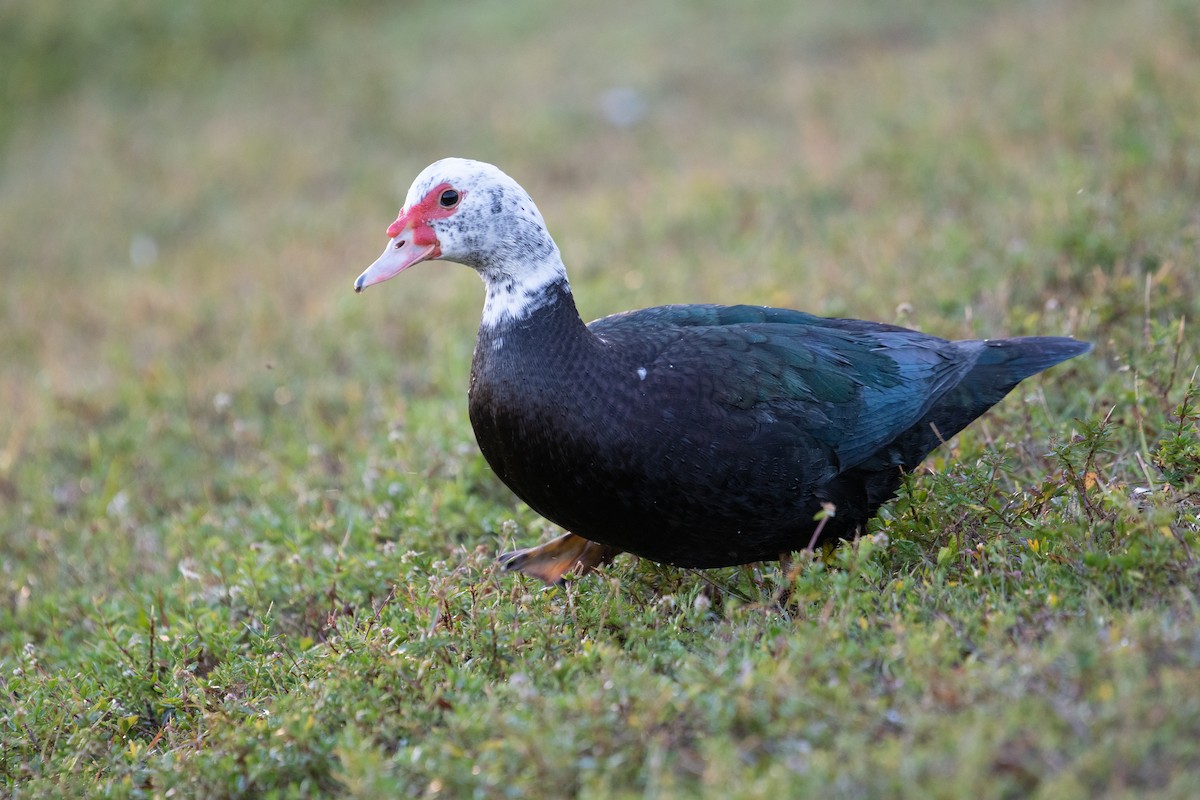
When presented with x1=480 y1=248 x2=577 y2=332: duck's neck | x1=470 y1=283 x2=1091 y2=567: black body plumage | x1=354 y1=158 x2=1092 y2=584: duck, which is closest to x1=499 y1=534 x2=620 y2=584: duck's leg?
x1=354 y1=158 x2=1092 y2=584: duck

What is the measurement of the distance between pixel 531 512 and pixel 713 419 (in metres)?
1.24

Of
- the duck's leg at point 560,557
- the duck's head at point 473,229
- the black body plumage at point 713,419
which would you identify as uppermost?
the duck's head at point 473,229

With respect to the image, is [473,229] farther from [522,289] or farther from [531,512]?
[531,512]

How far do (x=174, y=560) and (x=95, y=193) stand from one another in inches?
256

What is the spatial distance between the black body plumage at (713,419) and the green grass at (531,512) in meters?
0.20

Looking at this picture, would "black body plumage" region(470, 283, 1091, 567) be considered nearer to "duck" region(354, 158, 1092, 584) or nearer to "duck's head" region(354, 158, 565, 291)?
"duck" region(354, 158, 1092, 584)

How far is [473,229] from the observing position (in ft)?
11.7

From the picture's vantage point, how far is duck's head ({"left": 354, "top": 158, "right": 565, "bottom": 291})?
3555mm

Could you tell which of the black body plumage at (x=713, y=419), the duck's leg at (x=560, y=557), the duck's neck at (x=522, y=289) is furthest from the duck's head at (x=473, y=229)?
the duck's leg at (x=560, y=557)

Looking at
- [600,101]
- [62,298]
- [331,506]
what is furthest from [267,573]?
[600,101]

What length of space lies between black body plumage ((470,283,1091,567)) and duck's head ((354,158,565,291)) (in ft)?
0.46

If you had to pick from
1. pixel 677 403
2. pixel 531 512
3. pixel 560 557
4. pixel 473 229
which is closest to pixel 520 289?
pixel 473 229

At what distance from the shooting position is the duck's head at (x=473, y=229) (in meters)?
3.55

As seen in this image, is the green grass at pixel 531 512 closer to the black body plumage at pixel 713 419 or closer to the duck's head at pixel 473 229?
the black body plumage at pixel 713 419
